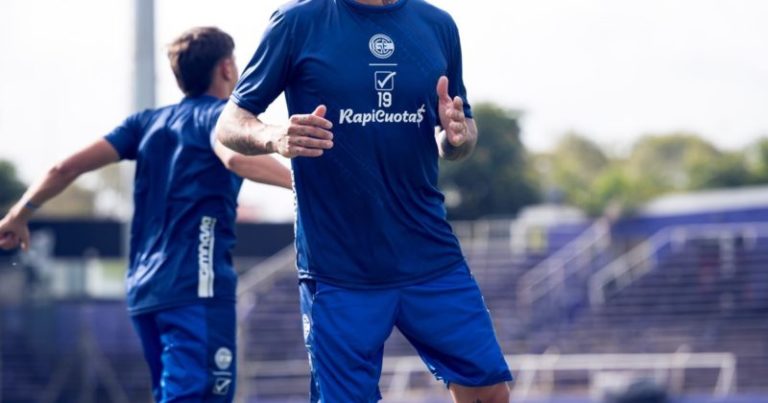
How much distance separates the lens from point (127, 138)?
6477 mm

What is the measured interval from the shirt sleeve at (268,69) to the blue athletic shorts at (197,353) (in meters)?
1.64

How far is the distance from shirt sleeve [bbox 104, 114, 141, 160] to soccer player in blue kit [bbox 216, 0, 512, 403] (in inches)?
64.9

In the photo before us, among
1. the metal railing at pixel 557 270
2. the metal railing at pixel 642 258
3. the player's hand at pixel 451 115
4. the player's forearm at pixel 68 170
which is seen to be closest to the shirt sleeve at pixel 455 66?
the player's hand at pixel 451 115

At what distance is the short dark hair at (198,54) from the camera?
6.29 meters

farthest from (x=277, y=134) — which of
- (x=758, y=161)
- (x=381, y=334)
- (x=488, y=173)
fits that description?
(x=758, y=161)

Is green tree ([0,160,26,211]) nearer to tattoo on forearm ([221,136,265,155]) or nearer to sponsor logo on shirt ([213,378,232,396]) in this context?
sponsor logo on shirt ([213,378,232,396])

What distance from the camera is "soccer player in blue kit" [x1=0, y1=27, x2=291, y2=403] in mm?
6219

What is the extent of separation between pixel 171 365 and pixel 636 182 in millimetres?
72242

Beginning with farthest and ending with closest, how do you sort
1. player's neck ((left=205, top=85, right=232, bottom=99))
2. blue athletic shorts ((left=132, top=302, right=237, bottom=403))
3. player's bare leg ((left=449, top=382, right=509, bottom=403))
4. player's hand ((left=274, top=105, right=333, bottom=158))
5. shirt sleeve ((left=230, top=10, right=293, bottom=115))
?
player's neck ((left=205, top=85, right=232, bottom=99)), blue athletic shorts ((left=132, top=302, right=237, bottom=403)), player's bare leg ((left=449, top=382, right=509, bottom=403)), shirt sleeve ((left=230, top=10, right=293, bottom=115)), player's hand ((left=274, top=105, right=333, bottom=158))

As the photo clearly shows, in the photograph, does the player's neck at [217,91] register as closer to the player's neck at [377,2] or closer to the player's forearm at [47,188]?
the player's forearm at [47,188]

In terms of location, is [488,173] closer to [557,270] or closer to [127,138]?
[557,270]

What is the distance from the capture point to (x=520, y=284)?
1193 inches

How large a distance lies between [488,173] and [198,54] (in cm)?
4603

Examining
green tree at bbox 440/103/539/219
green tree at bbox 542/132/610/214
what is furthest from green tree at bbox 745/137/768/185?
green tree at bbox 440/103/539/219
